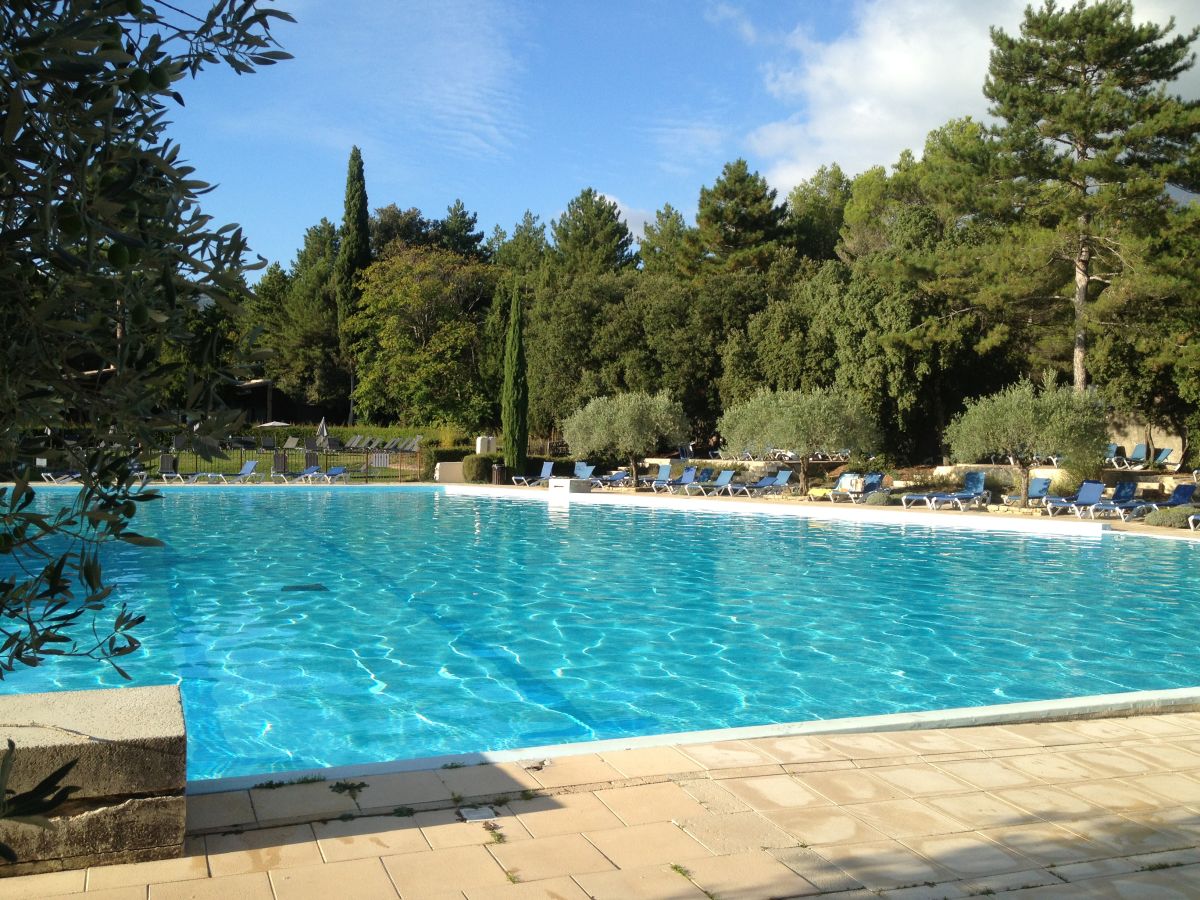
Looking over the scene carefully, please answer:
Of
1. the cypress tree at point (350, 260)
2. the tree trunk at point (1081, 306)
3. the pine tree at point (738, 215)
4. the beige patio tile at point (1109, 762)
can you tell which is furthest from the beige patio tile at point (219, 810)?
the cypress tree at point (350, 260)

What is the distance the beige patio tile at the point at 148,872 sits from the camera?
11.7ft

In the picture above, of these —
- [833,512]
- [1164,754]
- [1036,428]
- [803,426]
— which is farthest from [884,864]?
[803,426]

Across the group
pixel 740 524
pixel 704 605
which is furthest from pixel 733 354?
pixel 704 605

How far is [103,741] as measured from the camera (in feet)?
12.2

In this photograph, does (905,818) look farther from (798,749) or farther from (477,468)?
(477,468)

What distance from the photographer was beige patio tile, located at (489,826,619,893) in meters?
3.70

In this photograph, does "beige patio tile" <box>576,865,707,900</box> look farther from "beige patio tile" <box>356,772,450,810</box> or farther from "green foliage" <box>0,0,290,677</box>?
"green foliage" <box>0,0,290,677</box>

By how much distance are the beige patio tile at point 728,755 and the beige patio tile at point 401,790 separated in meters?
1.30

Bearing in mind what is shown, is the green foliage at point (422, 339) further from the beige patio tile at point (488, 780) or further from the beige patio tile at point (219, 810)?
the beige patio tile at point (219, 810)

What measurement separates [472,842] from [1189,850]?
279 cm

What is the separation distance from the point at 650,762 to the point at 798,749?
0.83 metres

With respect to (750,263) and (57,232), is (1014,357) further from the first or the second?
(57,232)

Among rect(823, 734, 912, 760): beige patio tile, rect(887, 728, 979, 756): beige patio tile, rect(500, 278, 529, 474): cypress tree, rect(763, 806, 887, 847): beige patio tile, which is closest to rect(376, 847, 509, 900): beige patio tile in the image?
rect(763, 806, 887, 847): beige patio tile

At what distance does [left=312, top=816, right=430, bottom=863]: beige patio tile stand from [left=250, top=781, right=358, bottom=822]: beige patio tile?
0.10 m
